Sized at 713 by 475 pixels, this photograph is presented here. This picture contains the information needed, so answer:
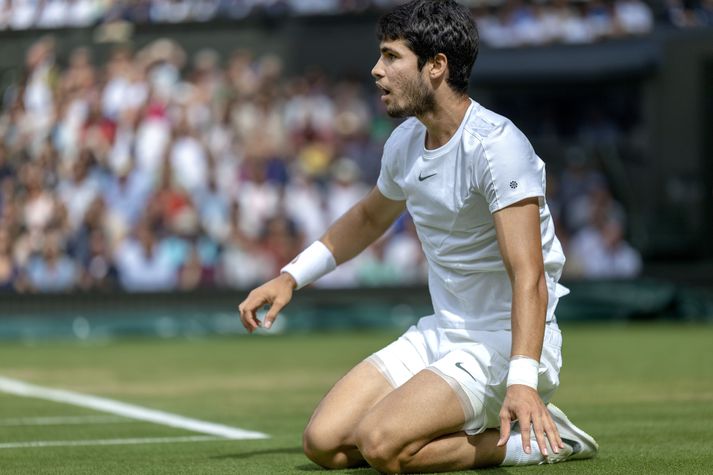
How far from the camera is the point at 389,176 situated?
5.77m

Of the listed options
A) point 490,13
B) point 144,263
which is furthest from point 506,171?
point 490,13

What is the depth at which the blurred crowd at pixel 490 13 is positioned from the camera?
58.1ft

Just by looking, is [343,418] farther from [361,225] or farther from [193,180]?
[193,180]

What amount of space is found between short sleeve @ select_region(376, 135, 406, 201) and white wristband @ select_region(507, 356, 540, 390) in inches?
47.2

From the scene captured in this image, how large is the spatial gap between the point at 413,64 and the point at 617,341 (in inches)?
377

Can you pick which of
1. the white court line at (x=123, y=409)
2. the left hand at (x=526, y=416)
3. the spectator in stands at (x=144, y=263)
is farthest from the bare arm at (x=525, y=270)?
the spectator in stands at (x=144, y=263)

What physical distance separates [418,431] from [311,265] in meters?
1.09

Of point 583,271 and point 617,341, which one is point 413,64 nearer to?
point 617,341

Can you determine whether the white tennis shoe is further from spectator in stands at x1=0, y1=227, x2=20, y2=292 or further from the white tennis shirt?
spectator in stands at x1=0, y1=227, x2=20, y2=292

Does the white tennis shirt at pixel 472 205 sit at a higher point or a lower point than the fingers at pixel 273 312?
higher

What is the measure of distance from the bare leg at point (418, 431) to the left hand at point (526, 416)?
46 cm

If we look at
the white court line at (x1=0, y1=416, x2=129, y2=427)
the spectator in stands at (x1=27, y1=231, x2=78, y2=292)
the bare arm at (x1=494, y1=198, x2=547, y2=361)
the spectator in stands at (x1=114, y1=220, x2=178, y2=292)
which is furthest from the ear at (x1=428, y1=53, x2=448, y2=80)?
the spectator in stands at (x1=27, y1=231, x2=78, y2=292)

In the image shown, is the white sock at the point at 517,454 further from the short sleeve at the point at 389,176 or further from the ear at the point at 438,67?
the ear at the point at 438,67

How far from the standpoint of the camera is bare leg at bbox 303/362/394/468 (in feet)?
17.8
